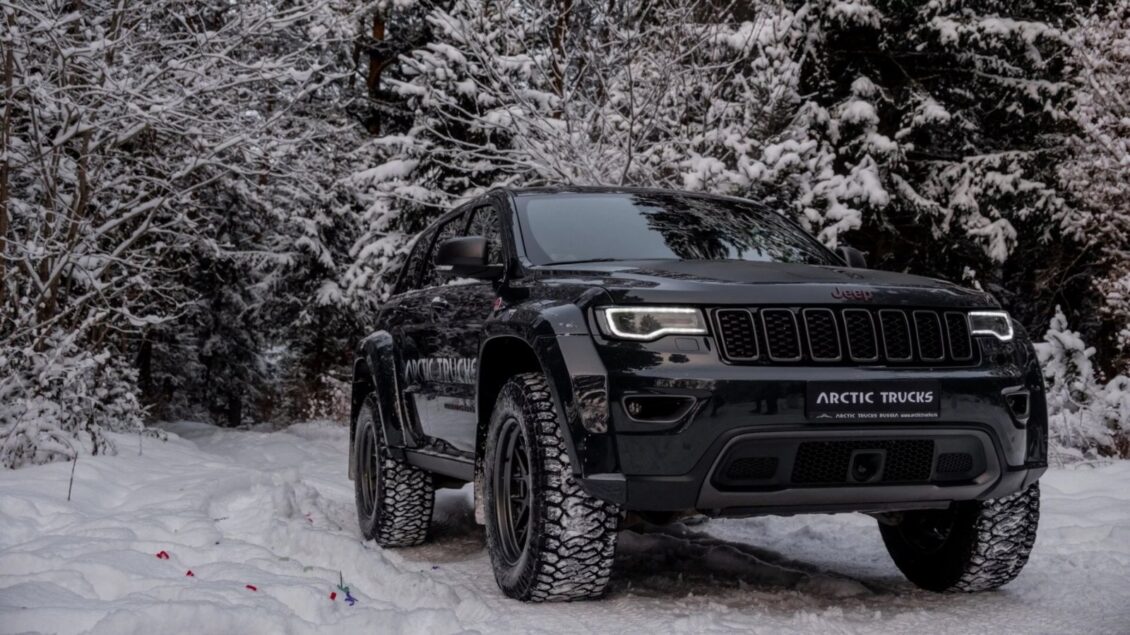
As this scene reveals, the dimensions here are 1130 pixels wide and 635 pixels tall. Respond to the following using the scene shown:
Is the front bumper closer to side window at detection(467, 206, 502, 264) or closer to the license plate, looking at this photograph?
the license plate

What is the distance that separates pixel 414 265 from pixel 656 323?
328 centimetres

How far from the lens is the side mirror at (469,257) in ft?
A: 16.8

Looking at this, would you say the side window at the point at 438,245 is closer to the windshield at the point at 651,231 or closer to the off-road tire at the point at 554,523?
the windshield at the point at 651,231

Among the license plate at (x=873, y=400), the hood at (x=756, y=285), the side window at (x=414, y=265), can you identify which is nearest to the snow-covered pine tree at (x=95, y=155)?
the side window at (x=414, y=265)

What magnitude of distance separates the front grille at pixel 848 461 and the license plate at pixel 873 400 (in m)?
0.10

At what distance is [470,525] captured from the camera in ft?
24.7

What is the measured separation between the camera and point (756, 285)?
425 cm

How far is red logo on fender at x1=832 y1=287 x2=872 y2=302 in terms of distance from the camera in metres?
4.30

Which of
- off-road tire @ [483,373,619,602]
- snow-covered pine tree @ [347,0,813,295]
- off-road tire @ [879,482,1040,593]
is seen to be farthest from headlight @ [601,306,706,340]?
snow-covered pine tree @ [347,0,813,295]

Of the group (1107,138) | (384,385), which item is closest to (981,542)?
(384,385)

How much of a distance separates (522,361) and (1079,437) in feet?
21.8

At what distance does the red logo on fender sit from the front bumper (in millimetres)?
277

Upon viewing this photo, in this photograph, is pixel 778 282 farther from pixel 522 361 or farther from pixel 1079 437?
pixel 1079 437

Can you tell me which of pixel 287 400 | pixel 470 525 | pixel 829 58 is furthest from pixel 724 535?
pixel 287 400
